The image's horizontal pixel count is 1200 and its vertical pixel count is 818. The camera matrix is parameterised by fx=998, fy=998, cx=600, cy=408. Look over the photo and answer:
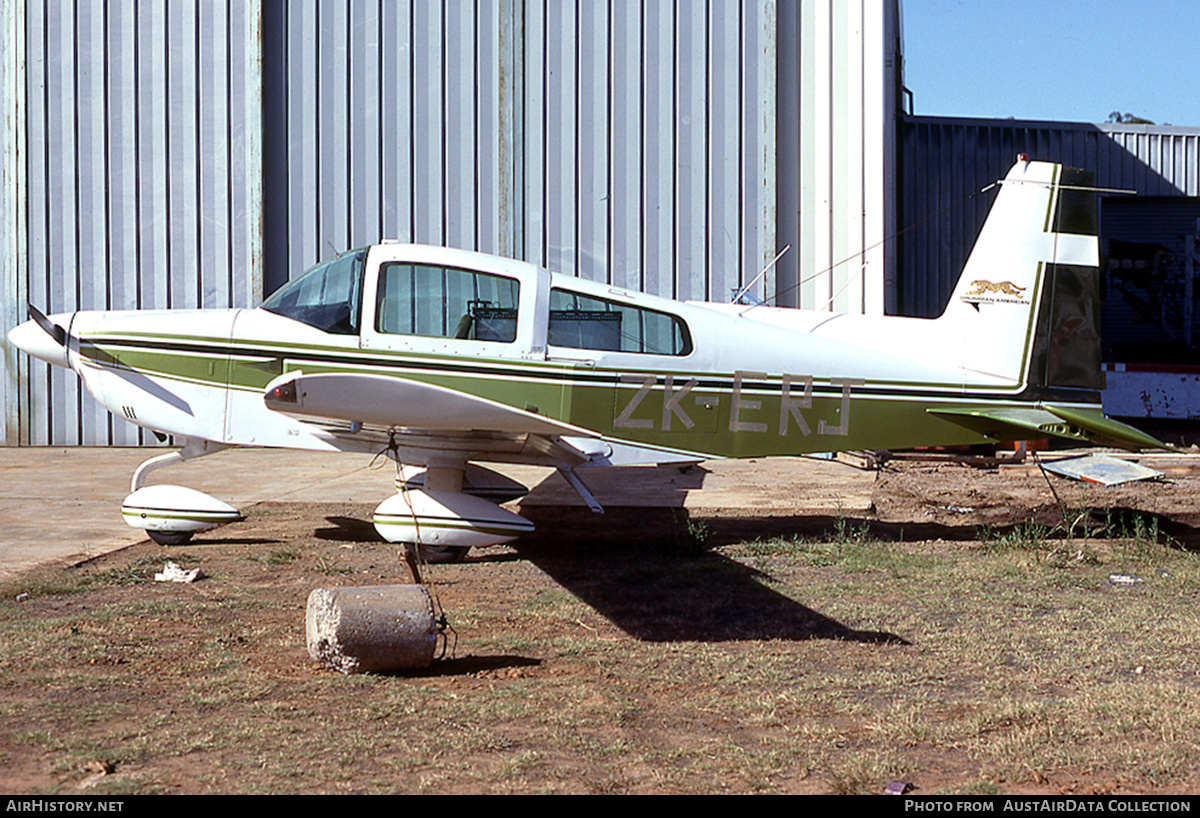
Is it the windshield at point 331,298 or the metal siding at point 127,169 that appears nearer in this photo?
the windshield at point 331,298

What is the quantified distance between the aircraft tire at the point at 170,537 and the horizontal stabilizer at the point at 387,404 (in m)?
2.81

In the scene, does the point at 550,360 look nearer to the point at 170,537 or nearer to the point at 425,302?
the point at 425,302

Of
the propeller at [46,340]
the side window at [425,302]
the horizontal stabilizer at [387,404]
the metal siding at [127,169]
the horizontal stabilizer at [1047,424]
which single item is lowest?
the horizontal stabilizer at [1047,424]

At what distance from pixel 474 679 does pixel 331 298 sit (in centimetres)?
333

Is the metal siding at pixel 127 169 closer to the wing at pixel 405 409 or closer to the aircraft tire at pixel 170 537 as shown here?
the aircraft tire at pixel 170 537

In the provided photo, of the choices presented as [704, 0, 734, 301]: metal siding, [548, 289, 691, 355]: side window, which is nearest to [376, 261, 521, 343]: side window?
[548, 289, 691, 355]: side window

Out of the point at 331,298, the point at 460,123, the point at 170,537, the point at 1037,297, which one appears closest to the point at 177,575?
the point at 170,537

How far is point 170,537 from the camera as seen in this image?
7.42 metres

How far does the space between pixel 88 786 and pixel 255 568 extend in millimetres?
3691

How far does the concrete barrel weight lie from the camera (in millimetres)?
4426

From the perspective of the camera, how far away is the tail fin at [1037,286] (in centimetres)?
770

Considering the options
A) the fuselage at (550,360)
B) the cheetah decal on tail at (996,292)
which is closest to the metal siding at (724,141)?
the cheetah decal on tail at (996,292)

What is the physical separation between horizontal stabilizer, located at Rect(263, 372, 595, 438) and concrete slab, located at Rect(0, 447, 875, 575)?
292cm

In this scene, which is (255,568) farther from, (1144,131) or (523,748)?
(1144,131)
